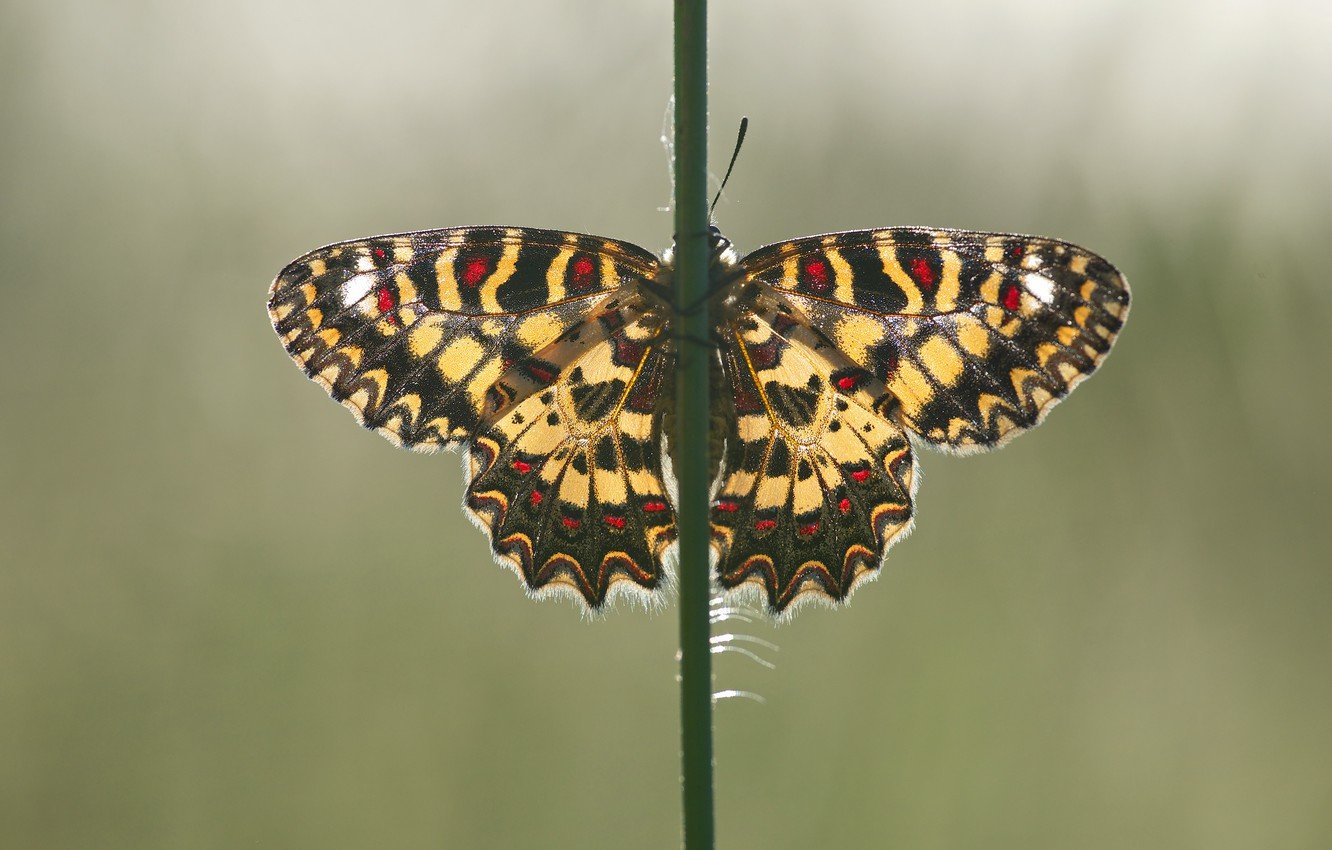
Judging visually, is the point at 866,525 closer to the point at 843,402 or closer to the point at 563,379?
the point at 843,402

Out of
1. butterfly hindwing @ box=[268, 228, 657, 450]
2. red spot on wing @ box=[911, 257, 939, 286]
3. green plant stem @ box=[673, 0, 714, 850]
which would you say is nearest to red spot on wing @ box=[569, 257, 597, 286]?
butterfly hindwing @ box=[268, 228, 657, 450]

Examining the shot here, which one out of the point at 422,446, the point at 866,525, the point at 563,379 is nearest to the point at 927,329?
the point at 866,525

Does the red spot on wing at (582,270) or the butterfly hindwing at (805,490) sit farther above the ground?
the red spot on wing at (582,270)

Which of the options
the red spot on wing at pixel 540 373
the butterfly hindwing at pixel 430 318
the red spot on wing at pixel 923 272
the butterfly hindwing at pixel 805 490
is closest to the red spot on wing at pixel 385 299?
the butterfly hindwing at pixel 430 318

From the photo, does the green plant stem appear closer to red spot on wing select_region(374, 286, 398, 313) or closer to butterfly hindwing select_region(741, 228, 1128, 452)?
butterfly hindwing select_region(741, 228, 1128, 452)

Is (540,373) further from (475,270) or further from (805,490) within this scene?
(805,490)

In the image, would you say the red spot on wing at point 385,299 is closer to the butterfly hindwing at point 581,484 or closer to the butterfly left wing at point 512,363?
the butterfly left wing at point 512,363
